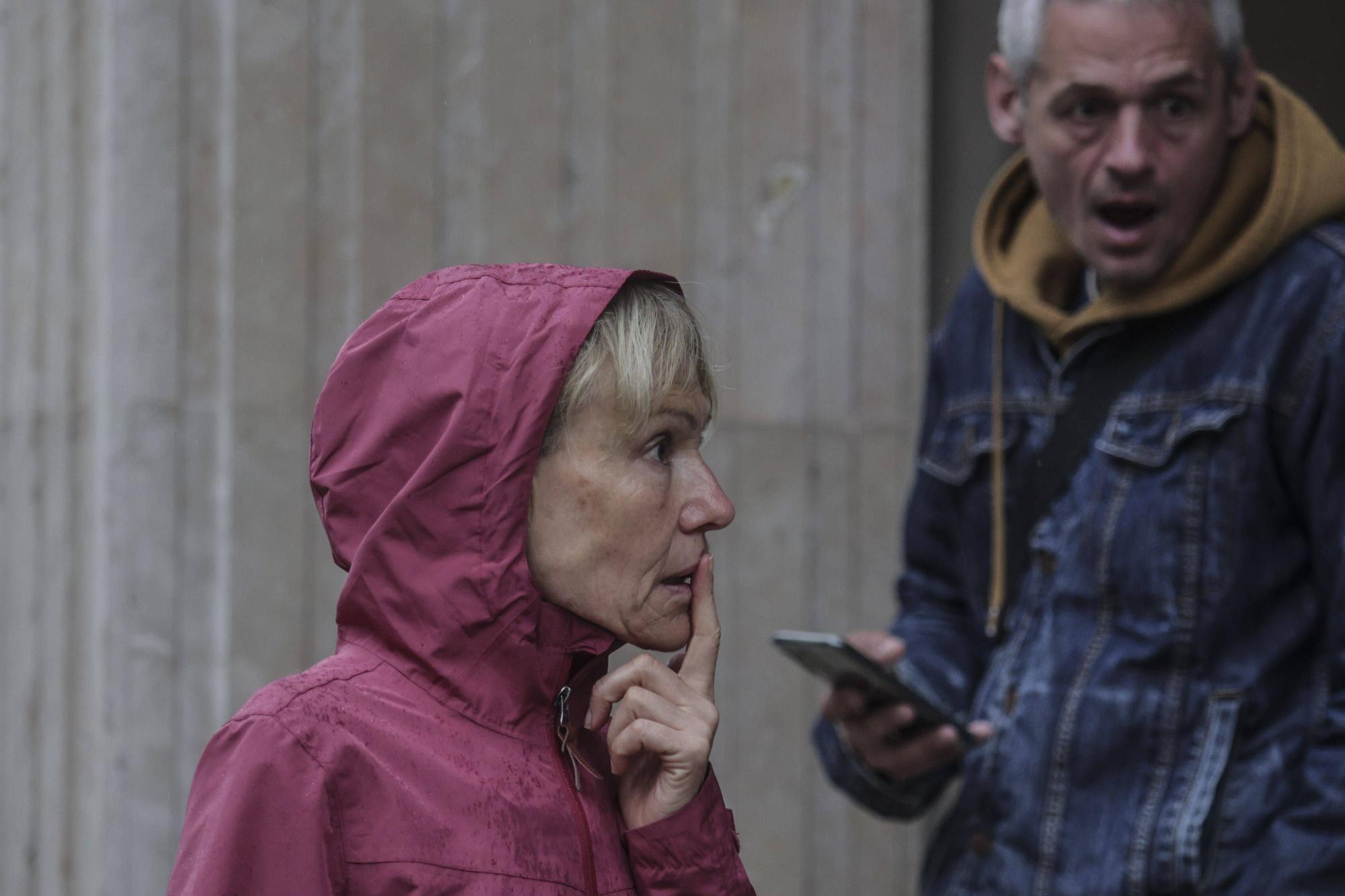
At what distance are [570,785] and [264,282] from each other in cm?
187

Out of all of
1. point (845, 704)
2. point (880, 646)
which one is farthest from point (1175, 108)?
point (845, 704)

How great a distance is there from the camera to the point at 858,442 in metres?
4.21

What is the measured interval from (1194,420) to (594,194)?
5.30ft

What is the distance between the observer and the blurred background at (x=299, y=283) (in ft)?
10.1

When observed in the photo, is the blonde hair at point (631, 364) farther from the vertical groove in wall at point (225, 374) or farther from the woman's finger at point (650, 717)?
the vertical groove in wall at point (225, 374)

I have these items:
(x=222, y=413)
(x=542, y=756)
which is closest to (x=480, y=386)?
(x=542, y=756)

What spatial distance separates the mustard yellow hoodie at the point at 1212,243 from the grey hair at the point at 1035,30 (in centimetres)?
10

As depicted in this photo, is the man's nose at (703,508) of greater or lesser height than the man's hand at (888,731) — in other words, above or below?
above

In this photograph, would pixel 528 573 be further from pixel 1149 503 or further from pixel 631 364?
pixel 1149 503

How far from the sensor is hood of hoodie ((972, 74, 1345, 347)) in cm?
253

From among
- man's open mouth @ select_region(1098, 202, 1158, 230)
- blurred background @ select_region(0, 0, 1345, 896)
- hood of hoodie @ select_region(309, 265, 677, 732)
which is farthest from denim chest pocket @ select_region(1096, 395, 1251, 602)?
blurred background @ select_region(0, 0, 1345, 896)

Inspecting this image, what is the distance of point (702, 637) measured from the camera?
164 centimetres

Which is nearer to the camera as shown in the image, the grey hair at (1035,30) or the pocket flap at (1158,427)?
the pocket flap at (1158,427)

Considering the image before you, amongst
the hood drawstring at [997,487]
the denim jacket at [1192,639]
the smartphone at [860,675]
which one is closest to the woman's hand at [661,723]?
the smartphone at [860,675]
